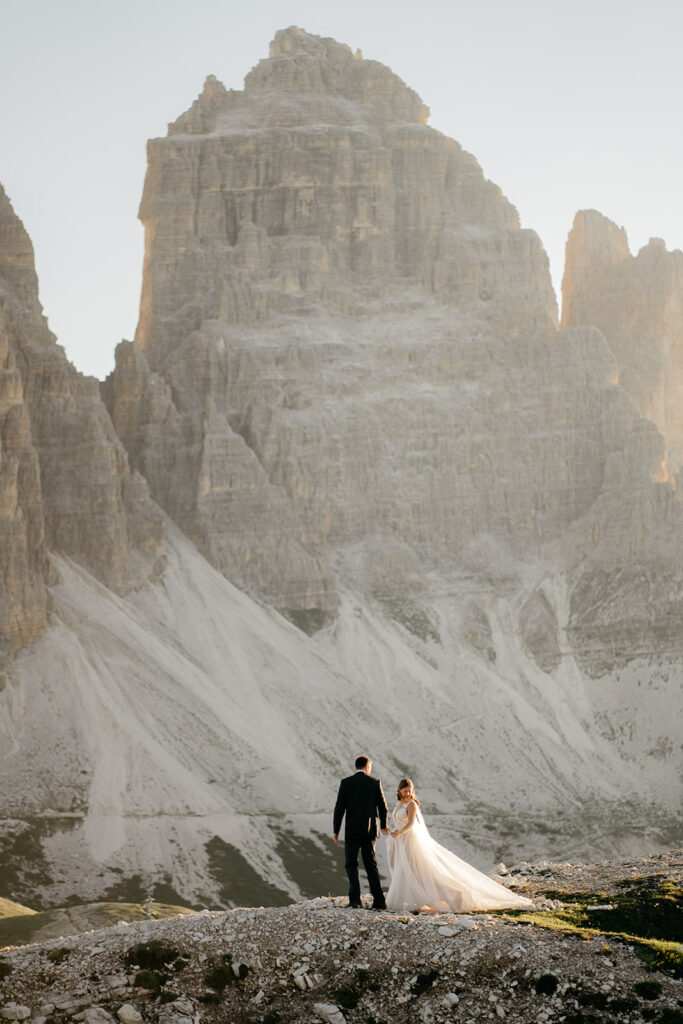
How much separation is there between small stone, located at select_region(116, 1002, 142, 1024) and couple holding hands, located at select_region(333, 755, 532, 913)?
5.71 meters

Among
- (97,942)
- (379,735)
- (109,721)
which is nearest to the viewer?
(97,942)

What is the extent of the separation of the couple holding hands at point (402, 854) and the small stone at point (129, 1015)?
5715 mm

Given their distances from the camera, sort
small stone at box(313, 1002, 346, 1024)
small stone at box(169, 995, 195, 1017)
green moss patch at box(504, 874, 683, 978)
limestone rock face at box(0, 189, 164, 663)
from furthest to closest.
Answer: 1. limestone rock face at box(0, 189, 164, 663)
2. green moss patch at box(504, 874, 683, 978)
3. small stone at box(169, 995, 195, 1017)
4. small stone at box(313, 1002, 346, 1024)

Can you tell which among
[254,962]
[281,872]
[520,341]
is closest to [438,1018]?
[254,962]

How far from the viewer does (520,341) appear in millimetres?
173375

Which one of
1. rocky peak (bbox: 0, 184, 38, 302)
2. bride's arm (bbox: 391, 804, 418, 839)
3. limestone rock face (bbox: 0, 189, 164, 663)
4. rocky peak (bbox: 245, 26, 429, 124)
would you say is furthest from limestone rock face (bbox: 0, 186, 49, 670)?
bride's arm (bbox: 391, 804, 418, 839)

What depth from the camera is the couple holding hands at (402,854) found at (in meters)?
33.0

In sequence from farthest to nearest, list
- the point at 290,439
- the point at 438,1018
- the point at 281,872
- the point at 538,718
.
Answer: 1. the point at 290,439
2. the point at 538,718
3. the point at 281,872
4. the point at 438,1018

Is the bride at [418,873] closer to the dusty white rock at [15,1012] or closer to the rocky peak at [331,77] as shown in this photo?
the dusty white rock at [15,1012]

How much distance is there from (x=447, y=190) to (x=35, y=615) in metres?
84.1

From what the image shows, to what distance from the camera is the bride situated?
33.1 meters

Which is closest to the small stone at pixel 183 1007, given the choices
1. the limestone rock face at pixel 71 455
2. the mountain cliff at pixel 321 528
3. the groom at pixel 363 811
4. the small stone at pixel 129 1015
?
the small stone at pixel 129 1015

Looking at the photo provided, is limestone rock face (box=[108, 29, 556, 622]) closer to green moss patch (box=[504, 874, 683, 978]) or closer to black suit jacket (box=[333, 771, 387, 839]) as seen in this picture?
green moss patch (box=[504, 874, 683, 978])

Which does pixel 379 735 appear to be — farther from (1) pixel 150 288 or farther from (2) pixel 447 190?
(2) pixel 447 190
